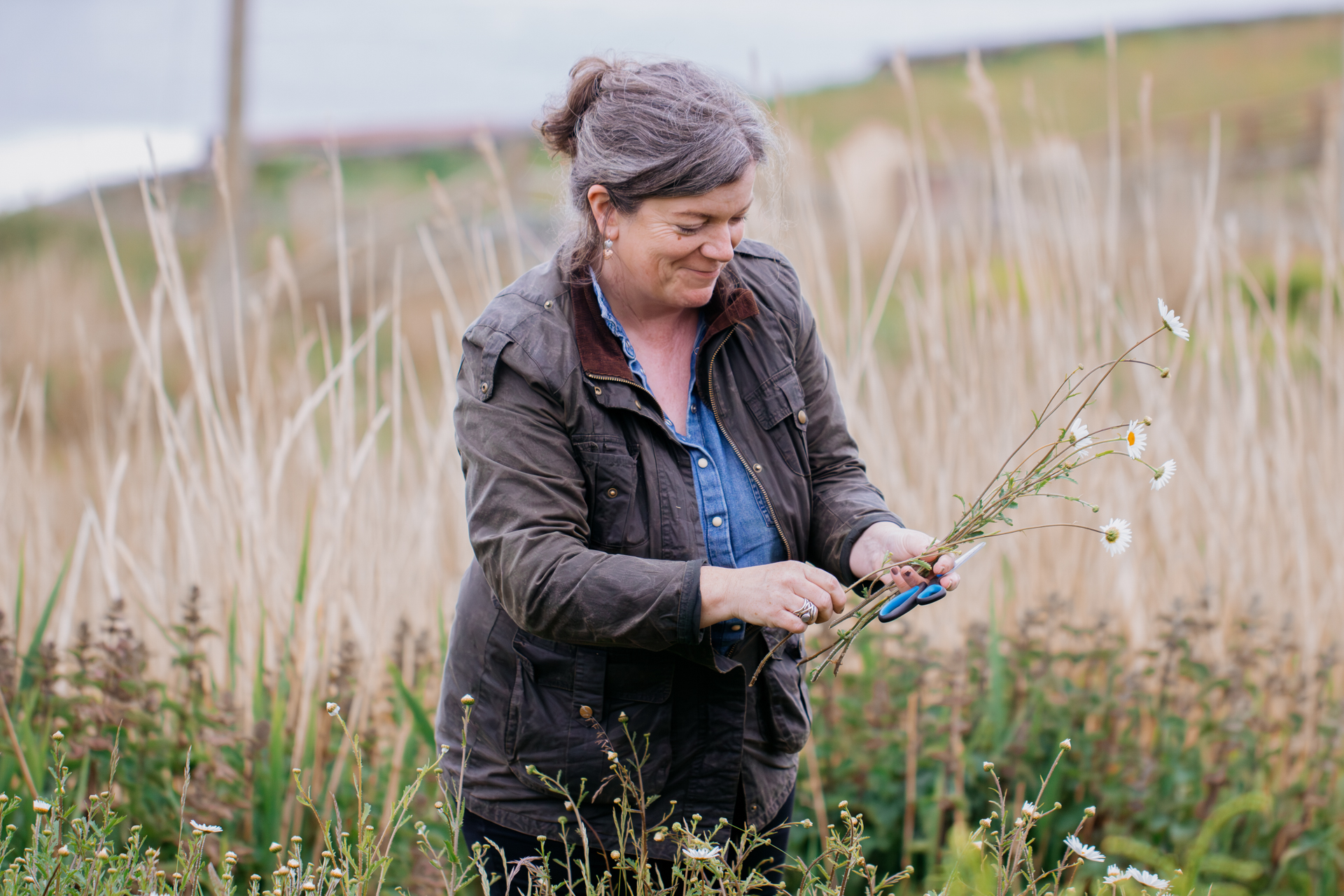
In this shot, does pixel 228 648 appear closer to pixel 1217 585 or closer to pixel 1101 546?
pixel 1101 546

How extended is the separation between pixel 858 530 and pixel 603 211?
0.59 m

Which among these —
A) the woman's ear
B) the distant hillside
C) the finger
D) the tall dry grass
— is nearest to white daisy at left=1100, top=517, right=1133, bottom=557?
the finger

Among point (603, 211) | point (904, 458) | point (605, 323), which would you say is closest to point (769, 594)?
point (605, 323)

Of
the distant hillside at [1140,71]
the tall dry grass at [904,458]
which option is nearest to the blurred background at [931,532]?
the tall dry grass at [904,458]

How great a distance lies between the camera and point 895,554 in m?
1.45

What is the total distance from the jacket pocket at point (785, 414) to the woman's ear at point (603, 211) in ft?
1.03

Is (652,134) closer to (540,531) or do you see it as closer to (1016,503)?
(540,531)

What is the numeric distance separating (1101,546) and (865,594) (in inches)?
55.6

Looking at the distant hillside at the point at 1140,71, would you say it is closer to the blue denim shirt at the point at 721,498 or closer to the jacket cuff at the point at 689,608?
the blue denim shirt at the point at 721,498

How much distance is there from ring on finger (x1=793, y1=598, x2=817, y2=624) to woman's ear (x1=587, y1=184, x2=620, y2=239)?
22.8 inches

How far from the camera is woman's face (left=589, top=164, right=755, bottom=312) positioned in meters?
1.41

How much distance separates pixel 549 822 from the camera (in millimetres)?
1531

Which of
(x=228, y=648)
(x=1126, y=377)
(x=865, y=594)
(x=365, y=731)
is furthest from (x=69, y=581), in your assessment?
(x=1126, y=377)

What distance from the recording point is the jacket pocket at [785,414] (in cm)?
156
